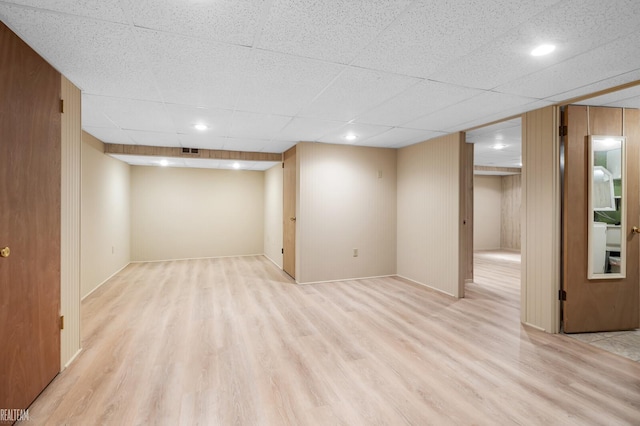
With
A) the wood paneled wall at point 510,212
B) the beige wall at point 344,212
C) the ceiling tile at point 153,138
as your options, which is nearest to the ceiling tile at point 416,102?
the beige wall at point 344,212

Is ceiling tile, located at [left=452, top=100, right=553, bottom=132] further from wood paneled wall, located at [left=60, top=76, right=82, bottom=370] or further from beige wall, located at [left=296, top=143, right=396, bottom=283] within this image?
wood paneled wall, located at [left=60, top=76, right=82, bottom=370]

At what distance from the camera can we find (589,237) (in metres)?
3.01

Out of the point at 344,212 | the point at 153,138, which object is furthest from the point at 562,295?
the point at 153,138

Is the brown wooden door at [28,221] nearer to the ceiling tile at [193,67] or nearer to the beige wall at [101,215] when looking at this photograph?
the ceiling tile at [193,67]

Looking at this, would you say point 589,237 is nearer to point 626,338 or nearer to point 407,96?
point 626,338

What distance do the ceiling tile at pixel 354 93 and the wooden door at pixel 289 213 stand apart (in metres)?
1.91

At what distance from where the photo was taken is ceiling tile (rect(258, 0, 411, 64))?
61.1 inches

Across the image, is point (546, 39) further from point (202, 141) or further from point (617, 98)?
point (202, 141)

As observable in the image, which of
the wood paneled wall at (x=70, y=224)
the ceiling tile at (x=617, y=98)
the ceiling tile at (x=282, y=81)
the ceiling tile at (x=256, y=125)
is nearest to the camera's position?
the ceiling tile at (x=282, y=81)

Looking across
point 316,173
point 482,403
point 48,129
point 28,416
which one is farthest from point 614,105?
point 28,416

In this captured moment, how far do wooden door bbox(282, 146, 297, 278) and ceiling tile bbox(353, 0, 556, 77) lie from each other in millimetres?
3175

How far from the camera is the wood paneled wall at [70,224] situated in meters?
2.32

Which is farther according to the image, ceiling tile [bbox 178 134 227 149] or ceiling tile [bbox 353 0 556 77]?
ceiling tile [bbox 178 134 227 149]

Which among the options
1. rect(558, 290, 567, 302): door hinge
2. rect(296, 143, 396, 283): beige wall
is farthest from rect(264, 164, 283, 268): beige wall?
rect(558, 290, 567, 302): door hinge
